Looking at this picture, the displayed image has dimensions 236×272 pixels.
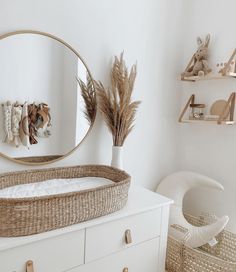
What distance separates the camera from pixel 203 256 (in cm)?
145

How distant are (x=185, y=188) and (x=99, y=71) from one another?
1070mm

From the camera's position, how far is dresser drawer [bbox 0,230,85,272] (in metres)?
0.93

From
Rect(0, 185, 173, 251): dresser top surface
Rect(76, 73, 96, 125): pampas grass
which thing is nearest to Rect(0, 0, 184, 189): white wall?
Rect(76, 73, 96, 125): pampas grass

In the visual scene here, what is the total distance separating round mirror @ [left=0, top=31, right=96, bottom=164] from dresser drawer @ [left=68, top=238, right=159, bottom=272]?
0.61 meters

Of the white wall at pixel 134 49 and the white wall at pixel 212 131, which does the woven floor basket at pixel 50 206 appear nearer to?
the white wall at pixel 134 49

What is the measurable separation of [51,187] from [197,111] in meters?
1.30

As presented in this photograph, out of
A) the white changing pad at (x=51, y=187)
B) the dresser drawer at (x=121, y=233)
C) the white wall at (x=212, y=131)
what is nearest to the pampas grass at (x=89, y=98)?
the white changing pad at (x=51, y=187)

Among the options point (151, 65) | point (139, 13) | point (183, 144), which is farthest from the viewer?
point (183, 144)

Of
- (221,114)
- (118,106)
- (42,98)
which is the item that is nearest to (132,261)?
(118,106)

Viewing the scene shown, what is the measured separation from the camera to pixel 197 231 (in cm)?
165

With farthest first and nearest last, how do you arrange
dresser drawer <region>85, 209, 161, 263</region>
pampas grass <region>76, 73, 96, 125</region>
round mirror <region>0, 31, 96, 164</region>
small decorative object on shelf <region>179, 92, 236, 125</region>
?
small decorative object on shelf <region>179, 92, 236, 125</region> < pampas grass <region>76, 73, 96, 125</region> < round mirror <region>0, 31, 96, 164</region> < dresser drawer <region>85, 209, 161, 263</region>

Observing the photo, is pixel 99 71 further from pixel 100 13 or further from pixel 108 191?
pixel 108 191

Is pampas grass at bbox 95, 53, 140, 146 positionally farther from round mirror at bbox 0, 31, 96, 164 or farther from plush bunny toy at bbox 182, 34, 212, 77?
plush bunny toy at bbox 182, 34, 212, 77

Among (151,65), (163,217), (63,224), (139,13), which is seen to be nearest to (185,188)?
(163,217)
